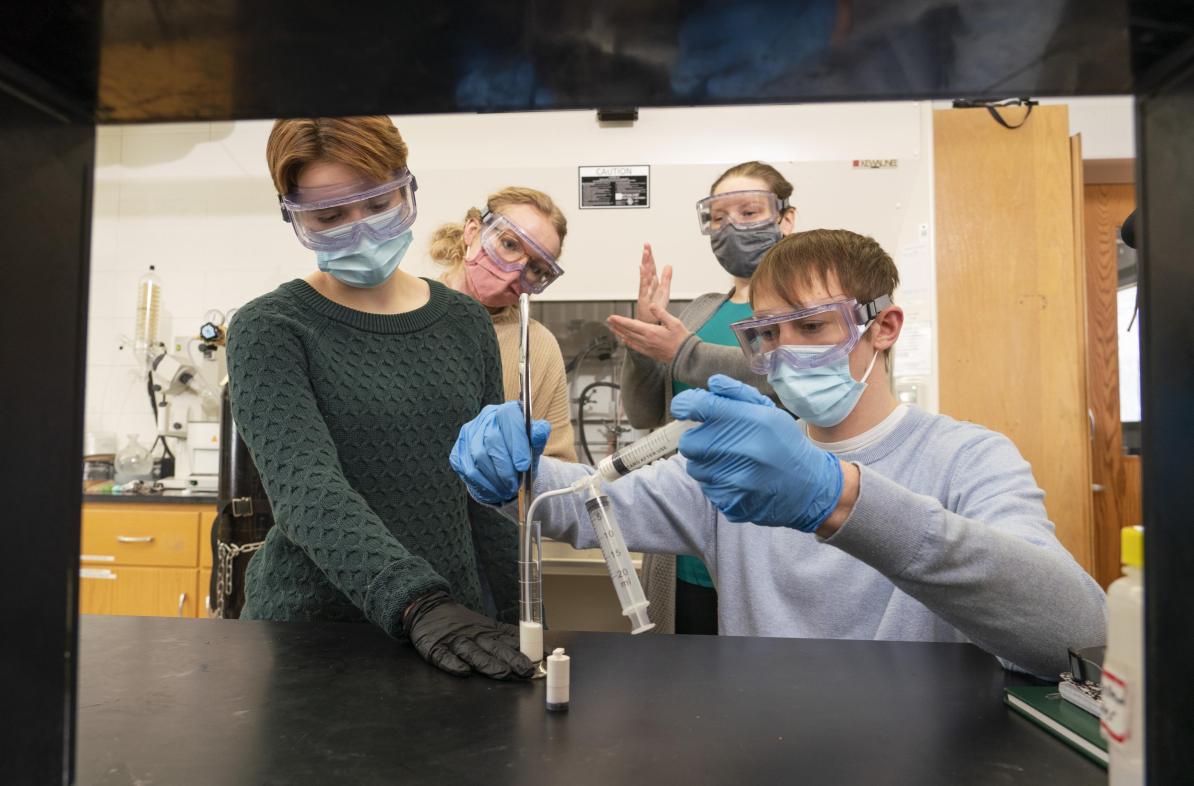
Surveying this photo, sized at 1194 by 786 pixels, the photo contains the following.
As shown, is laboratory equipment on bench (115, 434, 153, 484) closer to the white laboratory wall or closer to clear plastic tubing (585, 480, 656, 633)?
the white laboratory wall

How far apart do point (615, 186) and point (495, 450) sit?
2062mm

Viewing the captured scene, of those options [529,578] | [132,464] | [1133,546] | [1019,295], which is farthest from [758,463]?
[132,464]

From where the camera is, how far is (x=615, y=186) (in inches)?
108

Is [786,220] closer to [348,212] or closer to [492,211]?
[492,211]

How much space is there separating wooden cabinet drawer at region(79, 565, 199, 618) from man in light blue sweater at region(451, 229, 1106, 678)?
217 centimetres

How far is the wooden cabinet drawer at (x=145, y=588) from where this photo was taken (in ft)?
8.88

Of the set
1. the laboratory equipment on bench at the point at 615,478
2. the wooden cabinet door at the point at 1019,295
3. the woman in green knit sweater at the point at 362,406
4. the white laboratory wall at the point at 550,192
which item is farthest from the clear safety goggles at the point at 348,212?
the wooden cabinet door at the point at 1019,295

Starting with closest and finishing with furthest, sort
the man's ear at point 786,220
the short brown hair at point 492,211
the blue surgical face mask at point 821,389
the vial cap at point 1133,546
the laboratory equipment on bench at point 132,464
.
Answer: the vial cap at point 1133,546 → the blue surgical face mask at point 821,389 → the short brown hair at point 492,211 → the man's ear at point 786,220 → the laboratory equipment on bench at point 132,464

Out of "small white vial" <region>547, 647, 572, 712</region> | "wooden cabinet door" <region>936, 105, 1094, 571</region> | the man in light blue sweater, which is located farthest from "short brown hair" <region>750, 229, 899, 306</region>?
"wooden cabinet door" <region>936, 105, 1094, 571</region>

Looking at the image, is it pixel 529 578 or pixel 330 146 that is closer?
pixel 529 578

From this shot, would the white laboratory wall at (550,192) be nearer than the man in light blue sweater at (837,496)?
No

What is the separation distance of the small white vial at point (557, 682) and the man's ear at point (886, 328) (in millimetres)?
864

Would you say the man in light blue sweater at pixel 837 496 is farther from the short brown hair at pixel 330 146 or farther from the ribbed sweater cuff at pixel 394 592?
the short brown hair at pixel 330 146

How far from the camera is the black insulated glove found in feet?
2.34
